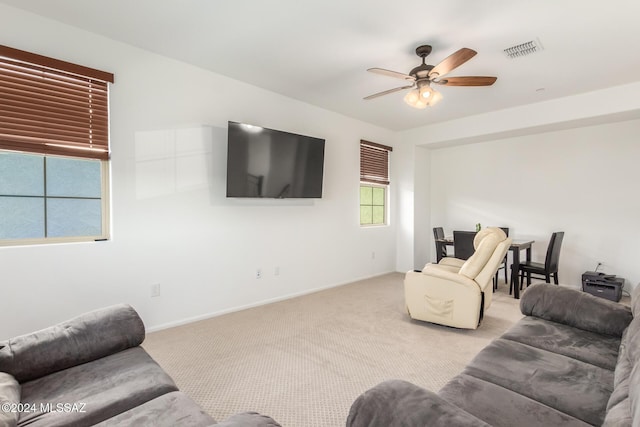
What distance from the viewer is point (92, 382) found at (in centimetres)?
142

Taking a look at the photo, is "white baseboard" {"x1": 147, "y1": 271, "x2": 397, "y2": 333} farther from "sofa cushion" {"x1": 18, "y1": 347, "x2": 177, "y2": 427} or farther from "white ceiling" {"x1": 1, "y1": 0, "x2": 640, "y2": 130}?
"white ceiling" {"x1": 1, "y1": 0, "x2": 640, "y2": 130}

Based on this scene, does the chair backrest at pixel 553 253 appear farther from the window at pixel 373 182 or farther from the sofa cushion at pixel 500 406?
the sofa cushion at pixel 500 406

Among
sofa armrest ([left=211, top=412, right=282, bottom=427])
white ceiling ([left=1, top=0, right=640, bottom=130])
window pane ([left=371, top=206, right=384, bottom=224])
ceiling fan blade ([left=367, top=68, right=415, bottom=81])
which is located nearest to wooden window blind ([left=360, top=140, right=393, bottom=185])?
window pane ([left=371, top=206, right=384, bottom=224])

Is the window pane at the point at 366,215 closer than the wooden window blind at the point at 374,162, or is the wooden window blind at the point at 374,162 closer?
the wooden window blind at the point at 374,162

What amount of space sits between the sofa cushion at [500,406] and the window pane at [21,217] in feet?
10.6

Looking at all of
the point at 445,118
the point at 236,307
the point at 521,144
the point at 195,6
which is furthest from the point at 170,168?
the point at 521,144

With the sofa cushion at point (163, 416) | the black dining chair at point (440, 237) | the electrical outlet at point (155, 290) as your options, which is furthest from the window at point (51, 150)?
the black dining chair at point (440, 237)

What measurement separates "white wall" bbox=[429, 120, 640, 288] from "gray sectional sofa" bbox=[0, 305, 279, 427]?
5.57 m

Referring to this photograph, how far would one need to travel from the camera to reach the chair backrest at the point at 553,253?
4.26 m

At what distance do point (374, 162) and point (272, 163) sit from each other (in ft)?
7.98

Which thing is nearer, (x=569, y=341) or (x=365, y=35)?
(x=569, y=341)

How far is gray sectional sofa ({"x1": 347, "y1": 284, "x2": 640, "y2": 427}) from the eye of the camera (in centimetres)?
100

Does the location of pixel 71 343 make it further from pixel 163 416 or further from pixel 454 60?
pixel 454 60

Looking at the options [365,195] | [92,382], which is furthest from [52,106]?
[365,195]
